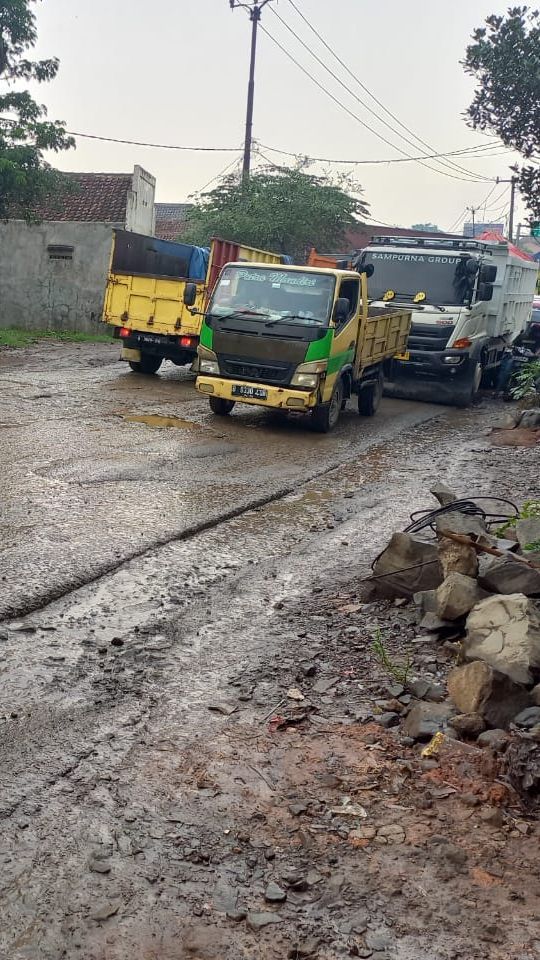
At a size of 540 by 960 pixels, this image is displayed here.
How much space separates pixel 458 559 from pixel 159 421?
23.6 ft

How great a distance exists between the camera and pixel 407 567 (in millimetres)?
5793

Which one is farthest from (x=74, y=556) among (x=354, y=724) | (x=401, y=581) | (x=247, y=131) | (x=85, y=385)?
(x=247, y=131)

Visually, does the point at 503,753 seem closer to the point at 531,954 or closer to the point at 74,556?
the point at 531,954

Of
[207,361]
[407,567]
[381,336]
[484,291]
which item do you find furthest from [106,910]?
[484,291]

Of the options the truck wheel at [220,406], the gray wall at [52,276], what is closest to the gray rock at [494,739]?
the truck wheel at [220,406]

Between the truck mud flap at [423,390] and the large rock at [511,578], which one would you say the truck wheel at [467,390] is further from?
the large rock at [511,578]

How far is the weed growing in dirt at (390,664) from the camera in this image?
4699 millimetres

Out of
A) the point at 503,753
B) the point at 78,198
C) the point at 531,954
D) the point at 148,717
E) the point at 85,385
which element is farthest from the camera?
the point at 78,198

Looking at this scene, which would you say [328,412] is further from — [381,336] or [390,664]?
[390,664]

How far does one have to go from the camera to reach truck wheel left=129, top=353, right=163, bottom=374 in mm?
16625

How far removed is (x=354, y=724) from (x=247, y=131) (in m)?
31.6

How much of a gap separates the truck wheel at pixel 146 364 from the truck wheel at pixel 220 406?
171 inches

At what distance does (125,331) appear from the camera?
1597 cm

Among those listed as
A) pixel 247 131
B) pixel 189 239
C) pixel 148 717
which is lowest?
pixel 148 717
